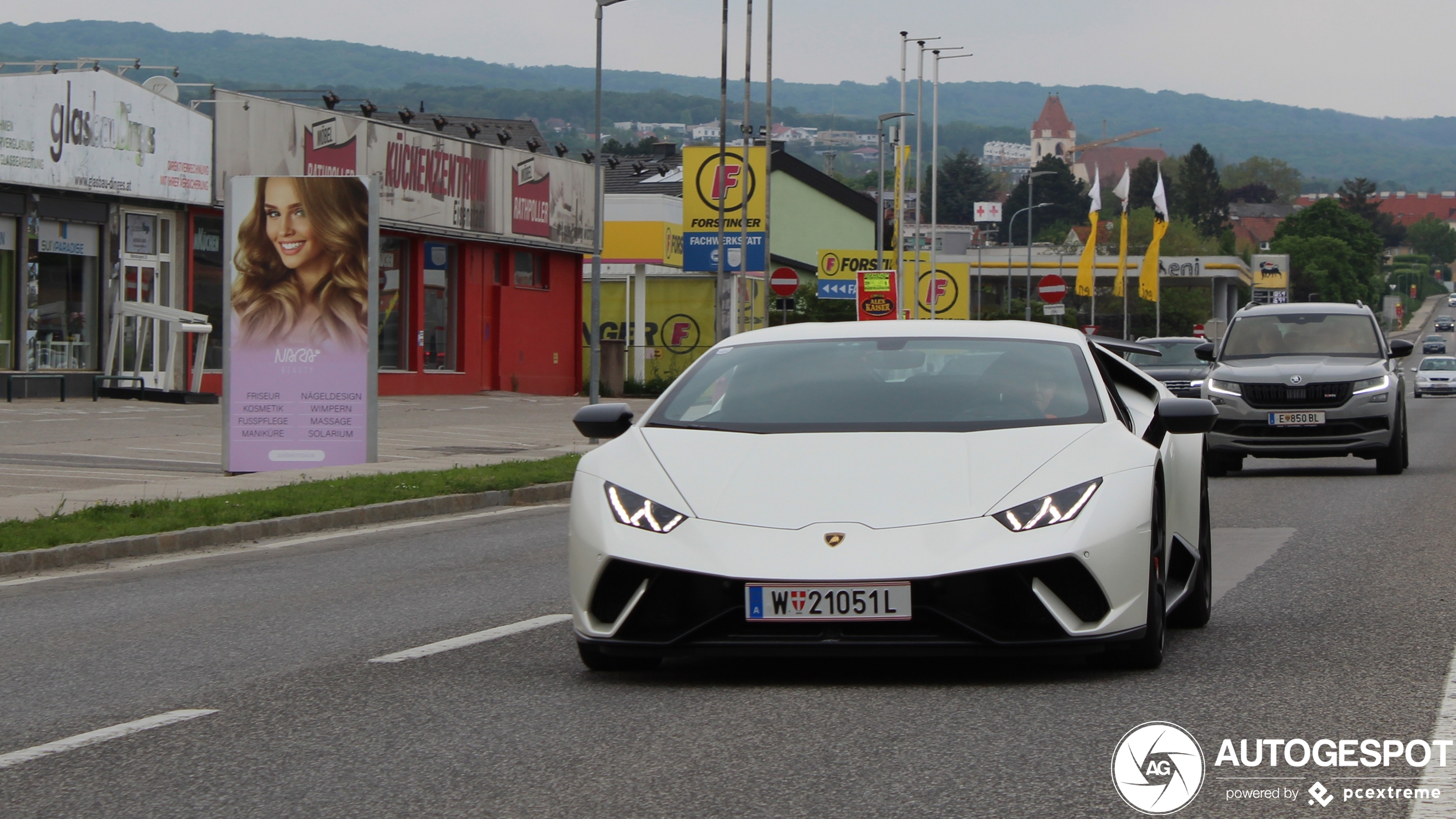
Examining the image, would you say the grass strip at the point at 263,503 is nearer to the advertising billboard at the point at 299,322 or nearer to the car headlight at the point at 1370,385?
the advertising billboard at the point at 299,322

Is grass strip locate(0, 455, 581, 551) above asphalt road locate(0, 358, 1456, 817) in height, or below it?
below

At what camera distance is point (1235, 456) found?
18.8 meters

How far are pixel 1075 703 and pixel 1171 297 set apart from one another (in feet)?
429

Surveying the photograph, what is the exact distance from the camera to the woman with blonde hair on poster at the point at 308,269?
19.4m

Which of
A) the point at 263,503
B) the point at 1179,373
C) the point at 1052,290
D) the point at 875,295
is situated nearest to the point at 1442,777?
the point at 263,503

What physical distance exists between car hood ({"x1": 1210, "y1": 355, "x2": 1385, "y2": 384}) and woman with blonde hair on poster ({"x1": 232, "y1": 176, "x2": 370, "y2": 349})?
8.79 meters

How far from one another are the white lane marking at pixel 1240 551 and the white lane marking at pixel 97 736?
4.93m

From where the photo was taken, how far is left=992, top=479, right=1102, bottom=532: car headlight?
6.16m

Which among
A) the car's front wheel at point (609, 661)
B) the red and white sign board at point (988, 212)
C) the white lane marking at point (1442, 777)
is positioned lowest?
the car's front wheel at point (609, 661)

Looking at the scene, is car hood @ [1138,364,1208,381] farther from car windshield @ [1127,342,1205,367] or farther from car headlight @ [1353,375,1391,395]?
car headlight @ [1353,375,1391,395]

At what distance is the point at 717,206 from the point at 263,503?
2979 centimetres

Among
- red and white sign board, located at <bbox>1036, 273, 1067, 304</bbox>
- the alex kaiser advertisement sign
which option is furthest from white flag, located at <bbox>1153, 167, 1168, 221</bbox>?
red and white sign board, located at <bbox>1036, 273, 1067, 304</bbox>

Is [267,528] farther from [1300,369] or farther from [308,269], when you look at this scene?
[1300,369]

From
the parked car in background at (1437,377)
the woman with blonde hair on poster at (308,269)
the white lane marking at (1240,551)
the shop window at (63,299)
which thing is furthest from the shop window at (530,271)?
the white lane marking at (1240,551)
